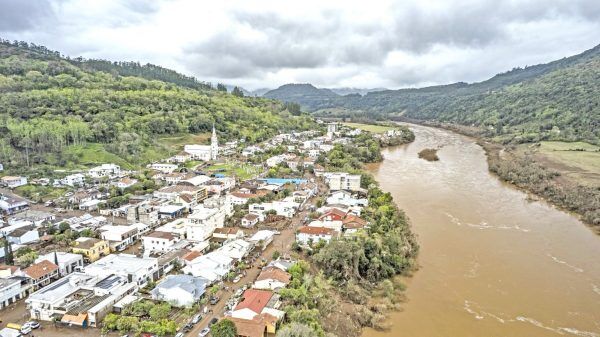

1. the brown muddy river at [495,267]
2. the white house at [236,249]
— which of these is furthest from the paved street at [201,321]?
the brown muddy river at [495,267]

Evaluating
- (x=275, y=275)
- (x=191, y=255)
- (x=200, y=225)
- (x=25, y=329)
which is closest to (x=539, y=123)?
(x=200, y=225)

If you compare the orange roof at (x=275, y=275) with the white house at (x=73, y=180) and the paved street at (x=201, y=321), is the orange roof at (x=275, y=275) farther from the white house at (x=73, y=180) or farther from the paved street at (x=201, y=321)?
the white house at (x=73, y=180)

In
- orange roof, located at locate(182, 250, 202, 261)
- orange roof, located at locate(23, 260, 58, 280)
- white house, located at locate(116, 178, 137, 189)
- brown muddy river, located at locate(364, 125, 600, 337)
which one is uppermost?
white house, located at locate(116, 178, 137, 189)

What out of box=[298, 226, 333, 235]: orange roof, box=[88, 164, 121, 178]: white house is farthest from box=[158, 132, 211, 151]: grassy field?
box=[298, 226, 333, 235]: orange roof

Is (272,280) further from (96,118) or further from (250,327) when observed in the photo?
(96,118)

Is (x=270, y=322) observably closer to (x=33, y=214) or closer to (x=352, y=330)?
(x=352, y=330)

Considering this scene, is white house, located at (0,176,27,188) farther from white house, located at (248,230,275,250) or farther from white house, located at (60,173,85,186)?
white house, located at (248,230,275,250)

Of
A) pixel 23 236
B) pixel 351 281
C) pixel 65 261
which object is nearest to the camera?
pixel 351 281
